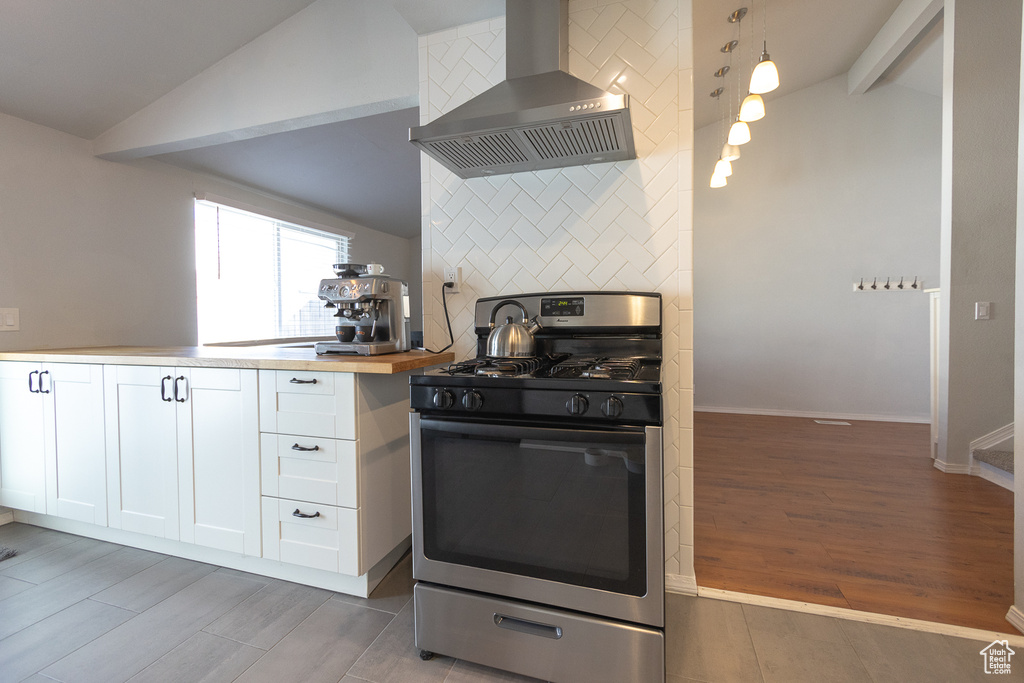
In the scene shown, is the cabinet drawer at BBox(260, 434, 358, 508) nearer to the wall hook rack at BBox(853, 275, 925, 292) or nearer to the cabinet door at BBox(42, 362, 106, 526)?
the cabinet door at BBox(42, 362, 106, 526)

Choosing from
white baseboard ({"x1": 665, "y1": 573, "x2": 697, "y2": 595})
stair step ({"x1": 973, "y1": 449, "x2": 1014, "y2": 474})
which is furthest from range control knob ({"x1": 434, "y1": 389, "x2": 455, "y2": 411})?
stair step ({"x1": 973, "y1": 449, "x2": 1014, "y2": 474})

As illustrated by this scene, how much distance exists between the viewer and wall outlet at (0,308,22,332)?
2322 mm

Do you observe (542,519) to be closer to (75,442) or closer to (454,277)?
(454,277)

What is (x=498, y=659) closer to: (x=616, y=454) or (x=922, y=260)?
(x=616, y=454)

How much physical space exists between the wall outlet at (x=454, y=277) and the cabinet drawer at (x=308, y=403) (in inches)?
25.8

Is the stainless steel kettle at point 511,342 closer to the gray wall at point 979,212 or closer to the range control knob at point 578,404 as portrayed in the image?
the range control knob at point 578,404

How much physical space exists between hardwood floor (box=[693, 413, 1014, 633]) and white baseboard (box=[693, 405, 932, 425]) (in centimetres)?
99

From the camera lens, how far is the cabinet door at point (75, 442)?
2.09 m

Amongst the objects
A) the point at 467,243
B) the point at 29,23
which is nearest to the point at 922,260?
the point at 467,243

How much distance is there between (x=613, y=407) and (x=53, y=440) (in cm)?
267

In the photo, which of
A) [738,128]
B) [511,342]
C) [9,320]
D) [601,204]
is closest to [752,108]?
[738,128]

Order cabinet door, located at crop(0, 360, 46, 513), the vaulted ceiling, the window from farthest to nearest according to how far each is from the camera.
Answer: the window, cabinet door, located at crop(0, 360, 46, 513), the vaulted ceiling

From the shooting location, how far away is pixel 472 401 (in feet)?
4.31

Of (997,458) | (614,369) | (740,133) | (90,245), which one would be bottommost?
(997,458)
